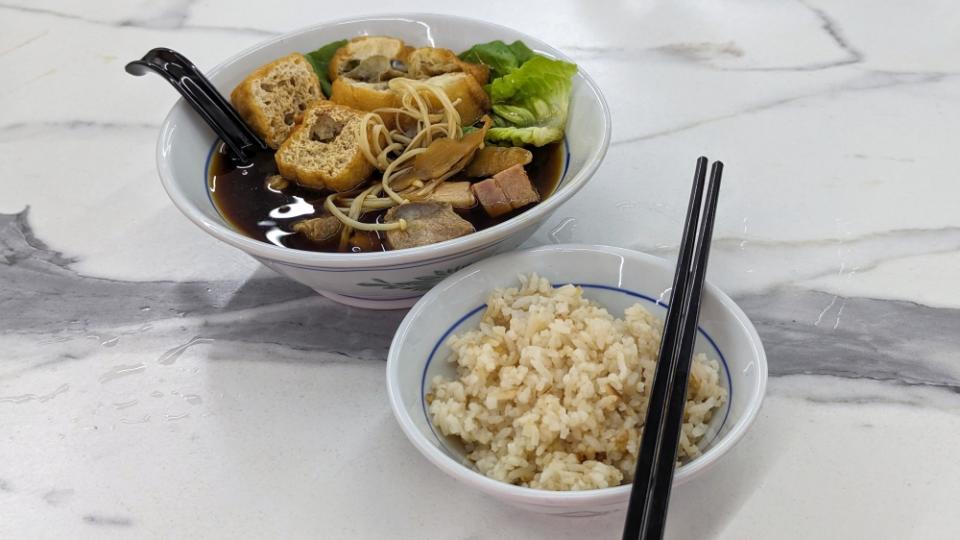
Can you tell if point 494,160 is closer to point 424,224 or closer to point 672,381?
point 424,224

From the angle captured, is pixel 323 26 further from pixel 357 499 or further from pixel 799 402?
pixel 799 402

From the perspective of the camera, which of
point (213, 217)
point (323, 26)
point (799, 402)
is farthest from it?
point (323, 26)

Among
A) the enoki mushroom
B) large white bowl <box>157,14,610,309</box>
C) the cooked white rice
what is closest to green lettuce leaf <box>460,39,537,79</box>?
large white bowl <box>157,14,610,309</box>

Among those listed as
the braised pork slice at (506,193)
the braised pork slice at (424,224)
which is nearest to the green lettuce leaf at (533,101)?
the braised pork slice at (506,193)

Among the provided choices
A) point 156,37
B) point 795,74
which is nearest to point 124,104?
point 156,37

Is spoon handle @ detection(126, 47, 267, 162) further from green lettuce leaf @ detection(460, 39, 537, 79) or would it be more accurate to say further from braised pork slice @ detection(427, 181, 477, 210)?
green lettuce leaf @ detection(460, 39, 537, 79)

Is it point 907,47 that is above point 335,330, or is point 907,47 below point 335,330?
above
